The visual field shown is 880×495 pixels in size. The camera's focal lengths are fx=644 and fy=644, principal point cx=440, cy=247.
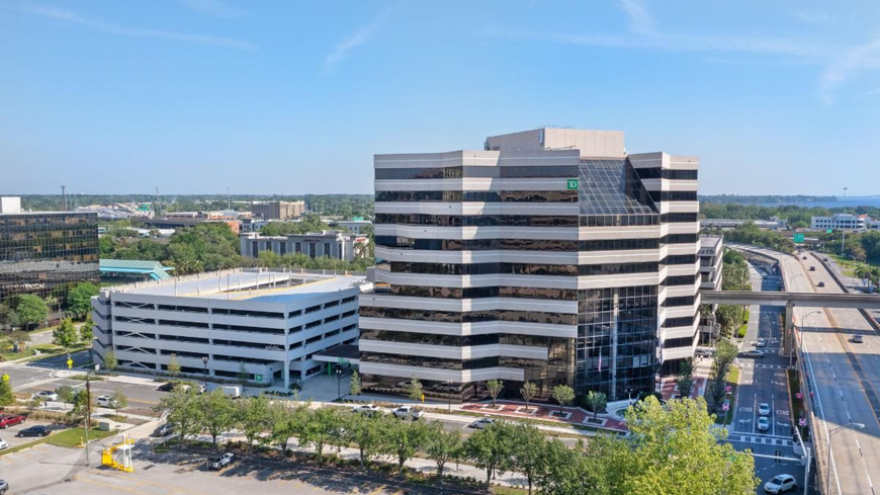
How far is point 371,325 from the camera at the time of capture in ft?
283

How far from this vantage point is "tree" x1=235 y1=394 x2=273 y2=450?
2532 inches

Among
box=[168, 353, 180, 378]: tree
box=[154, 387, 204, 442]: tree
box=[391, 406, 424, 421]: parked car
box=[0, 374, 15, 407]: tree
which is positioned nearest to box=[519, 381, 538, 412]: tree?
box=[391, 406, 424, 421]: parked car

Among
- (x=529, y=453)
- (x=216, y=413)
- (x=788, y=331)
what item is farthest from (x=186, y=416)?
(x=788, y=331)

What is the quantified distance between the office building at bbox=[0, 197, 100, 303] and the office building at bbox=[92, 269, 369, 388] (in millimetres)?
43204

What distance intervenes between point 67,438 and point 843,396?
288 ft

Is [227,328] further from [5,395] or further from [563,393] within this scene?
[563,393]

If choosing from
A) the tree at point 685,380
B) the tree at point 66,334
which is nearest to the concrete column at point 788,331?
the tree at point 685,380

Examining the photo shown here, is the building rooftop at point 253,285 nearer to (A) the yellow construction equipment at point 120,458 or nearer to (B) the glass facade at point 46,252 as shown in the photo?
(A) the yellow construction equipment at point 120,458

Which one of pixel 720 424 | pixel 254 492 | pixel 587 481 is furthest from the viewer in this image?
pixel 720 424

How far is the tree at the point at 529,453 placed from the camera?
53.5 meters

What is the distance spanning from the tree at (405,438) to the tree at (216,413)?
1717 cm

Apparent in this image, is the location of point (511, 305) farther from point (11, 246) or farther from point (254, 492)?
point (11, 246)

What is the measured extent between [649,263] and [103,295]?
8416cm

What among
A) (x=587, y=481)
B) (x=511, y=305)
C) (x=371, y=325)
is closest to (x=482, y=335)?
(x=511, y=305)
